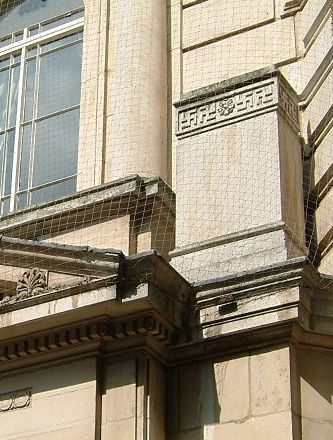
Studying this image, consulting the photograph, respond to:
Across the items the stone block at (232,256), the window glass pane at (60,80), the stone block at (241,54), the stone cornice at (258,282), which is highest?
the window glass pane at (60,80)

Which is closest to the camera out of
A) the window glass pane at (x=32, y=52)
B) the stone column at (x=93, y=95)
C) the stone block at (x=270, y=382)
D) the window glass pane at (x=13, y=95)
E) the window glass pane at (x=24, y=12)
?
the stone block at (x=270, y=382)

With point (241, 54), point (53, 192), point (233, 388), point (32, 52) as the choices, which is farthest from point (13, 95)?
point (233, 388)

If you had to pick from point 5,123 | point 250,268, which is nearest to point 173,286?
point 250,268

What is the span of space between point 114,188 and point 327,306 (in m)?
2.82

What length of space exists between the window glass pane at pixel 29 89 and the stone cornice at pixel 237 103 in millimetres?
3752

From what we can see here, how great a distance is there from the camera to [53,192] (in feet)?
44.7

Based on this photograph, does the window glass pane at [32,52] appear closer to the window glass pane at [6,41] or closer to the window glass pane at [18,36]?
the window glass pane at [18,36]

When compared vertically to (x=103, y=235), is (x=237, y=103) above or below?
above

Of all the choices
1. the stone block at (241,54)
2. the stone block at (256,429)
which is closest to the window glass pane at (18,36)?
the stone block at (241,54)

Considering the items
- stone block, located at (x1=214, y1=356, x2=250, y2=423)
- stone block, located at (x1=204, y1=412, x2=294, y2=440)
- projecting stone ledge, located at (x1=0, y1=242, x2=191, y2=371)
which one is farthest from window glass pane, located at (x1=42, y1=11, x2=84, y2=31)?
stone block, located at (x1=204, y1=412, x2=294, y2=440)

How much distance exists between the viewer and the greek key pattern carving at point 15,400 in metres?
9.95

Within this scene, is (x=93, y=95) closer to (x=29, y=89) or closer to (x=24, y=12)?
(x=29, y=89)

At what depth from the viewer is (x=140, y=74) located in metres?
13.3

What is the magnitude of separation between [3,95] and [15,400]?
5969mm
